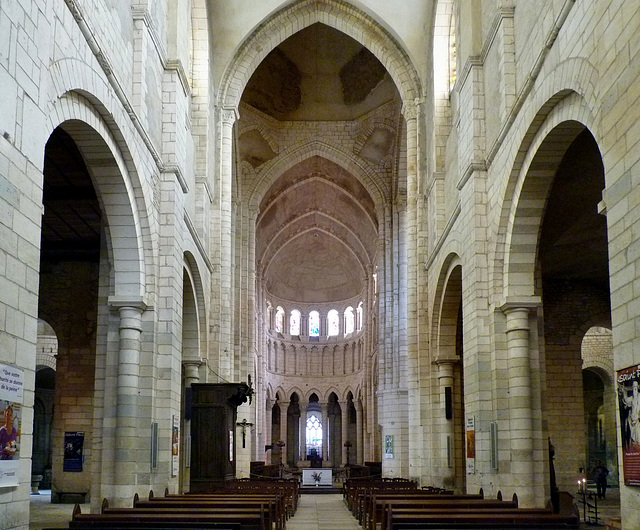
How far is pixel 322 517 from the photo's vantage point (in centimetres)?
2183

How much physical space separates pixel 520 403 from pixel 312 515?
8.36 meters

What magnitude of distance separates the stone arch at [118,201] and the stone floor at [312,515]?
4.80m

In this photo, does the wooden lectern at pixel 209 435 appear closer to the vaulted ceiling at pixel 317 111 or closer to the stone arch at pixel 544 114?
the stone arch at pixel 544 114

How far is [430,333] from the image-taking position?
25734 millimetres

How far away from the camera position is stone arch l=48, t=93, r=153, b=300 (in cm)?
1426

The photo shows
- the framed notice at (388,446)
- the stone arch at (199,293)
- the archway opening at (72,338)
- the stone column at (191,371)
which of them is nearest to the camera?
the stone arch at (199,293)

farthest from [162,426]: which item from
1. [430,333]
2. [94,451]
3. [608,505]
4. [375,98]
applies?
[375,98]

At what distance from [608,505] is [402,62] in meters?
14.5

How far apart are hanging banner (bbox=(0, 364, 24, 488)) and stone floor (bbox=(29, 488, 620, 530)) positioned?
731 centimetres

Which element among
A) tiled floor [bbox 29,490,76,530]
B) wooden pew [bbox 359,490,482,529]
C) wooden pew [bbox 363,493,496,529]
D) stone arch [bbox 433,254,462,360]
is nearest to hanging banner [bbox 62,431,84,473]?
tiled floor [bbox 29,490,76,530]

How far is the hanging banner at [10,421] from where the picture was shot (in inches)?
352

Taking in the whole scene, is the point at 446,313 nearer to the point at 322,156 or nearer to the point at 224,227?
the point at 224,227

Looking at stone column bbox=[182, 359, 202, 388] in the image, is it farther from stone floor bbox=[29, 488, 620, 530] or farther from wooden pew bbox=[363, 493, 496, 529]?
wooden pew bbox=[363, 493, 496, 529]

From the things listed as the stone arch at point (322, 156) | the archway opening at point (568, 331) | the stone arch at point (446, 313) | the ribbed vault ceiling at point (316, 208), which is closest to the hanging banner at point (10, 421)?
the stone arch at point (446, 313)
